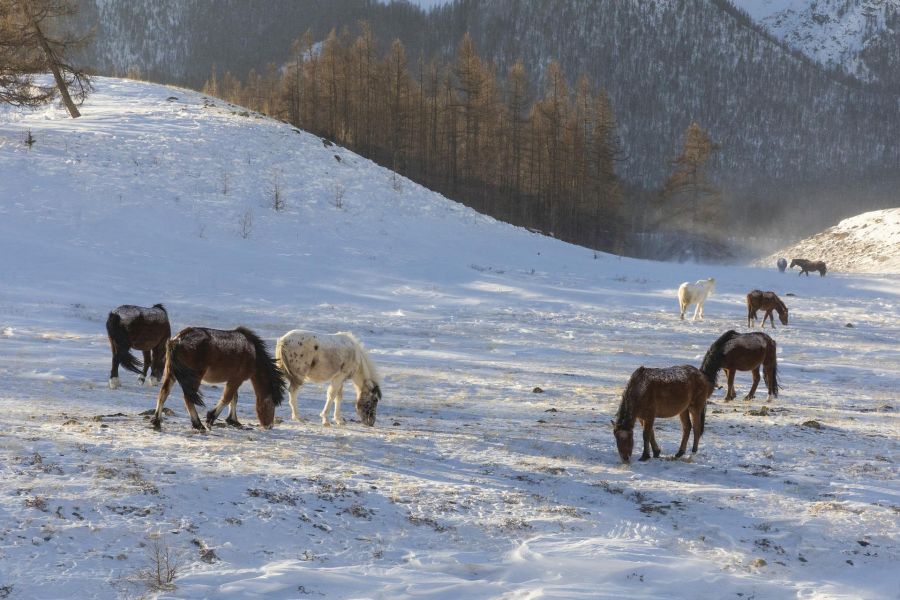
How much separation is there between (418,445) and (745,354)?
7.88m

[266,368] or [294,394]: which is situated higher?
[266,368]

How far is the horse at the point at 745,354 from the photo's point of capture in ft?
45.9

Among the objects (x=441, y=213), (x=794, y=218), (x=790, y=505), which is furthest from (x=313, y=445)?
(x=794, y=218)

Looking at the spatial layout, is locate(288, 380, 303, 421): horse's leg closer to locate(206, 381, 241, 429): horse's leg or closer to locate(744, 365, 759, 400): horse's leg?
locate(206, 381, 241, 429): horse's leg

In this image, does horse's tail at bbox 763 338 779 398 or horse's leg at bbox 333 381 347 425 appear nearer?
horse's leg at bbox 333 381 347 425

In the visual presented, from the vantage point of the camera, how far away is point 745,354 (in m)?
14.4

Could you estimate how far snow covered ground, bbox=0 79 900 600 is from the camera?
19.5 ft

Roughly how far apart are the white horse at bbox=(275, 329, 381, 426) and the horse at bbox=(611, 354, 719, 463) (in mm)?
3909

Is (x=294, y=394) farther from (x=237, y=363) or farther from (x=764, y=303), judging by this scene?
(x=764, y=303)

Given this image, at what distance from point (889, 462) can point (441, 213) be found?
3341cm

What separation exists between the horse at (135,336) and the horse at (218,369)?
11.3 feet

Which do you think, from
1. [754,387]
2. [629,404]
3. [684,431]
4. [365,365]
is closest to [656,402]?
[629,404]

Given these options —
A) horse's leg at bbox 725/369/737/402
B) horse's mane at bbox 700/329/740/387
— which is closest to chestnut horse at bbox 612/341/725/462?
horse's mane at bbox 700/329/740/387

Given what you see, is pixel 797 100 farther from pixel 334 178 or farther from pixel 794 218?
pixel 334 178
